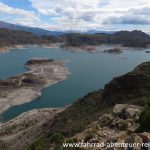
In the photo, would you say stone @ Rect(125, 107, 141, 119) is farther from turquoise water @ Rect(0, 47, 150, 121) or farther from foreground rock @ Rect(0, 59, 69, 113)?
foreground rock @ Rect(0, 59, 69, 113)

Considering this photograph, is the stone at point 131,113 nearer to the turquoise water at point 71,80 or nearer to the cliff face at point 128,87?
the cliff face at point 128,87

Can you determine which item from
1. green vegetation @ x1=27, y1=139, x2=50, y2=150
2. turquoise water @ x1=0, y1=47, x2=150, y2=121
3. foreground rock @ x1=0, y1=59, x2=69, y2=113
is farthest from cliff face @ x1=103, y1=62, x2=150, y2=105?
foreground rock @ x1=0, y1=59, x2=69, y2=113

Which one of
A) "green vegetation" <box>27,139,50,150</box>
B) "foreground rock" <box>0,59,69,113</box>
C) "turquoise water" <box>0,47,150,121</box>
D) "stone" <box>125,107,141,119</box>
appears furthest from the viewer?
"foreground rock" <box>0,59,69,113</box>

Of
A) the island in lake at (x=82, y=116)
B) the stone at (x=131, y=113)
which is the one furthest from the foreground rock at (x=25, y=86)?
the stone at (x=131, y=113)

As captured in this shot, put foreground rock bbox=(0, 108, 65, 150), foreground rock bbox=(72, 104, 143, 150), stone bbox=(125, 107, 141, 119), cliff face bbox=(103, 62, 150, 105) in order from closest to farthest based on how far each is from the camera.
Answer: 1. foreground rock bbox=(72, 104, 143, 150)
2. stone bbox=(125, 107, 141, 119)
3. foreground rock bbox=(0, 108, 65, 150)
4. cliff face bbox=(103, 62, 150, 105)

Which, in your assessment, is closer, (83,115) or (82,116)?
(82,116)

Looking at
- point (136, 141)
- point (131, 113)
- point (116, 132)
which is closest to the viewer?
point (136, 141)

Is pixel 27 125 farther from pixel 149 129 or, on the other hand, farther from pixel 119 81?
pixel 149 129

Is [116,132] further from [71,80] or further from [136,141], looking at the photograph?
[71,80]

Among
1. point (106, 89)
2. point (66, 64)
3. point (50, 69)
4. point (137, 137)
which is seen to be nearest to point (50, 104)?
point (106, 89)

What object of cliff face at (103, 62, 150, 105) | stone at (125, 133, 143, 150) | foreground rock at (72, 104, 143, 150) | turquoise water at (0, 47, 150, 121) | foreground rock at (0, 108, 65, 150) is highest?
stone at (125, 133, 143, 150)

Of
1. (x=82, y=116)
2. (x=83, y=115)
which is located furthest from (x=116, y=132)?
(x=83, y=115)

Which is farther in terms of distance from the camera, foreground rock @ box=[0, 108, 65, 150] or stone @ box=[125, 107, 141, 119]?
foreground rock @ box=[0, 108, 65, 150]
